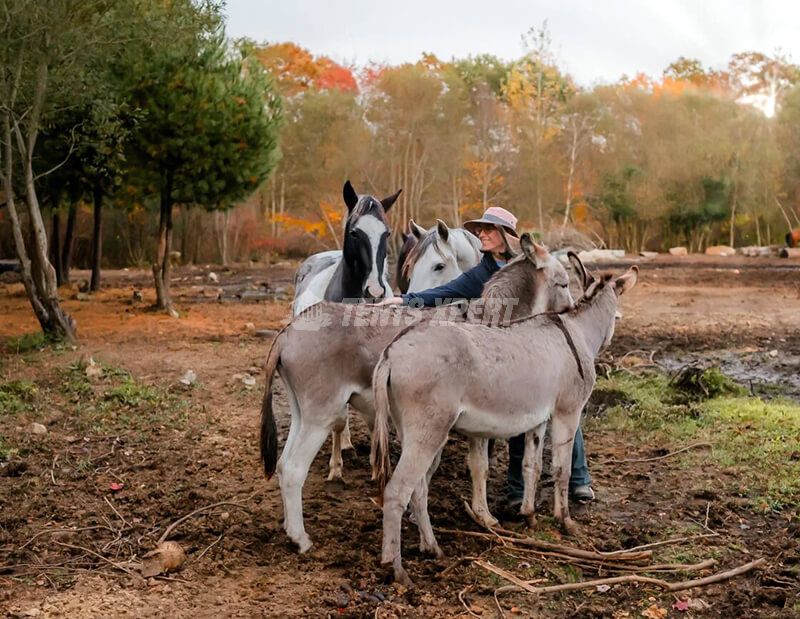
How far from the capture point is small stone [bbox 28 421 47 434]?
22.0ft

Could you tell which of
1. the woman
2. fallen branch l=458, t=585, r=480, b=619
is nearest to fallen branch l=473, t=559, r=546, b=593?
fallen branch l=458, t=585, r=480, b=619

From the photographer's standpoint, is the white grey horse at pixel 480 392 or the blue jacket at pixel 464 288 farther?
the blue jacket at pixel 464 288

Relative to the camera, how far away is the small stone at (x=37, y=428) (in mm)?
6705

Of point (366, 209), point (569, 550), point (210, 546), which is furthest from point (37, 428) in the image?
point (569, 550)

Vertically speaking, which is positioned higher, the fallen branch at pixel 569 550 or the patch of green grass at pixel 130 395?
the patch of green grass at pixel 130 395

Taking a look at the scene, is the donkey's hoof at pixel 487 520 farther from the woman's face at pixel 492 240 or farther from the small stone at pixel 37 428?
the small stone at pixel 37 428

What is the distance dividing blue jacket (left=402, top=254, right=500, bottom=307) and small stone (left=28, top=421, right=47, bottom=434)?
3465 mm

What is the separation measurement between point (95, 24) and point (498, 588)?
31.4 feet

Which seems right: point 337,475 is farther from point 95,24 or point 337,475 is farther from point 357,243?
point 95,24

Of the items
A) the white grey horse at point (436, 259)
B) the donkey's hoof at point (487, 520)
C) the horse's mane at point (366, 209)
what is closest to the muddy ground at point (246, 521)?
the donkey's hoof at point (487, 520)

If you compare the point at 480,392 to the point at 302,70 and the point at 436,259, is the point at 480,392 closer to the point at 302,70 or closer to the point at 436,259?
the point at 436,259

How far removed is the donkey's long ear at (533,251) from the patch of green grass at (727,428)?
211 centimetres

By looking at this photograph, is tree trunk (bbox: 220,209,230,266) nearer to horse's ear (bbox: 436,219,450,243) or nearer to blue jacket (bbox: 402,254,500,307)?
horse's ear (bbox: 436,219,450,243)

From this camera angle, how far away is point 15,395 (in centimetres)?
780
